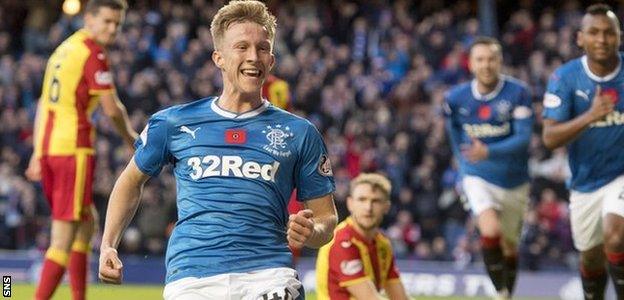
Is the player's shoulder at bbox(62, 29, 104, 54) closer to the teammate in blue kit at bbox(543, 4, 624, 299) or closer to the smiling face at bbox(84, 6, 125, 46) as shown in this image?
the smiling face at bbox(84, 6, 125, 46)

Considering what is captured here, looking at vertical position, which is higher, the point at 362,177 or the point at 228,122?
the point at 228,122

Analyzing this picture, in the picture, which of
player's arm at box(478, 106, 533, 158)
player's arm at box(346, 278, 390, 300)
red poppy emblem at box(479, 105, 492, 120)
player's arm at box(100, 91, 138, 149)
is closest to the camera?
player's arm at box(346, 278, 390, 300)

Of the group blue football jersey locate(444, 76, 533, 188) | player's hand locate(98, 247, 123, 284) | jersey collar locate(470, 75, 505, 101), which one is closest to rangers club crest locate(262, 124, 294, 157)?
player's hand locate(98, 247, 123, 284)

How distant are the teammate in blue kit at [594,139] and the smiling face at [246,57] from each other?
3.87 metres

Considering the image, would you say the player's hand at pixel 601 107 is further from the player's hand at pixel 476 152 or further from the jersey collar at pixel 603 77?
the player's hand at pixel 476 152

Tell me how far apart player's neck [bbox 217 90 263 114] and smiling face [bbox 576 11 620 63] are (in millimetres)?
4117

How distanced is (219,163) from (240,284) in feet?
1.71

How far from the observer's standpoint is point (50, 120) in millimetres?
10453

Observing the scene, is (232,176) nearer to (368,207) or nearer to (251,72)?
(251,72)

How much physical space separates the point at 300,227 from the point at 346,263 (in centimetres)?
359

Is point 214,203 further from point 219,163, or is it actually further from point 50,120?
point 50,120

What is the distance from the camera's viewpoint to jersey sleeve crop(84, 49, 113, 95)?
1022 centimetres

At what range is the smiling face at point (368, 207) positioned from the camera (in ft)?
30.0

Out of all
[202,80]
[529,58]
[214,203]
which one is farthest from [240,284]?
[529,58]
